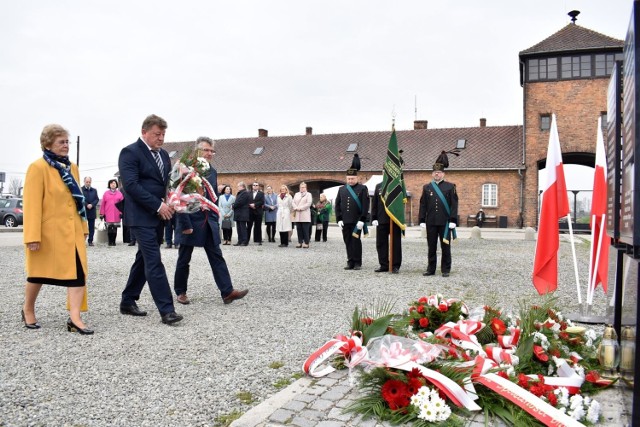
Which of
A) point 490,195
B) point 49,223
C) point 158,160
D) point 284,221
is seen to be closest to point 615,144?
point 158,160

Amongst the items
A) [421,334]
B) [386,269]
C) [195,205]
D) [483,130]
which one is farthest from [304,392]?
[483,130]

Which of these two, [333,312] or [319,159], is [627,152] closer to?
[333,312]

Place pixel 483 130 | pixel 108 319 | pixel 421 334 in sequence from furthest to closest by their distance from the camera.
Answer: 1. pixel 483 130
2. pixel 108 319
3. pixel 421 334

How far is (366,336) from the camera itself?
13.7 ft

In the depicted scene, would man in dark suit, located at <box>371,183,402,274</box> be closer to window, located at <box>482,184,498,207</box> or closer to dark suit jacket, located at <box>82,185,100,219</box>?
dark suit jacket, located at <box>82,185,100,219</box>

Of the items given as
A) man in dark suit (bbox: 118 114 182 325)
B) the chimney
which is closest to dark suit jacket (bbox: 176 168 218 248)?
man in dark suit (bbox: 118 114 182 325)

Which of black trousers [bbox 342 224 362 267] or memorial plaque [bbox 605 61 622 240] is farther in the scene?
black trousers [bbox 342 224 362 267]

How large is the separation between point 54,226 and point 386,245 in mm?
6550

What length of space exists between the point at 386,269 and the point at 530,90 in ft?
87.5

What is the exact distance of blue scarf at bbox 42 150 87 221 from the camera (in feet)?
17.0

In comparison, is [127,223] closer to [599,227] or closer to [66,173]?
[66,173]

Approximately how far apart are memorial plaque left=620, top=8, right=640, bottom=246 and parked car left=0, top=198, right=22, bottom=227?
3130 centimetres

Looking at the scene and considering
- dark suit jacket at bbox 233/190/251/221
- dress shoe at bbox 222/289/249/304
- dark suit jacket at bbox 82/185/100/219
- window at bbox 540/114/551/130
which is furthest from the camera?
window at bbox 540/114/551/130

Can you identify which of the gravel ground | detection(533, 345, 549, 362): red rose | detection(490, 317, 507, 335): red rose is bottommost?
the gravel ground
